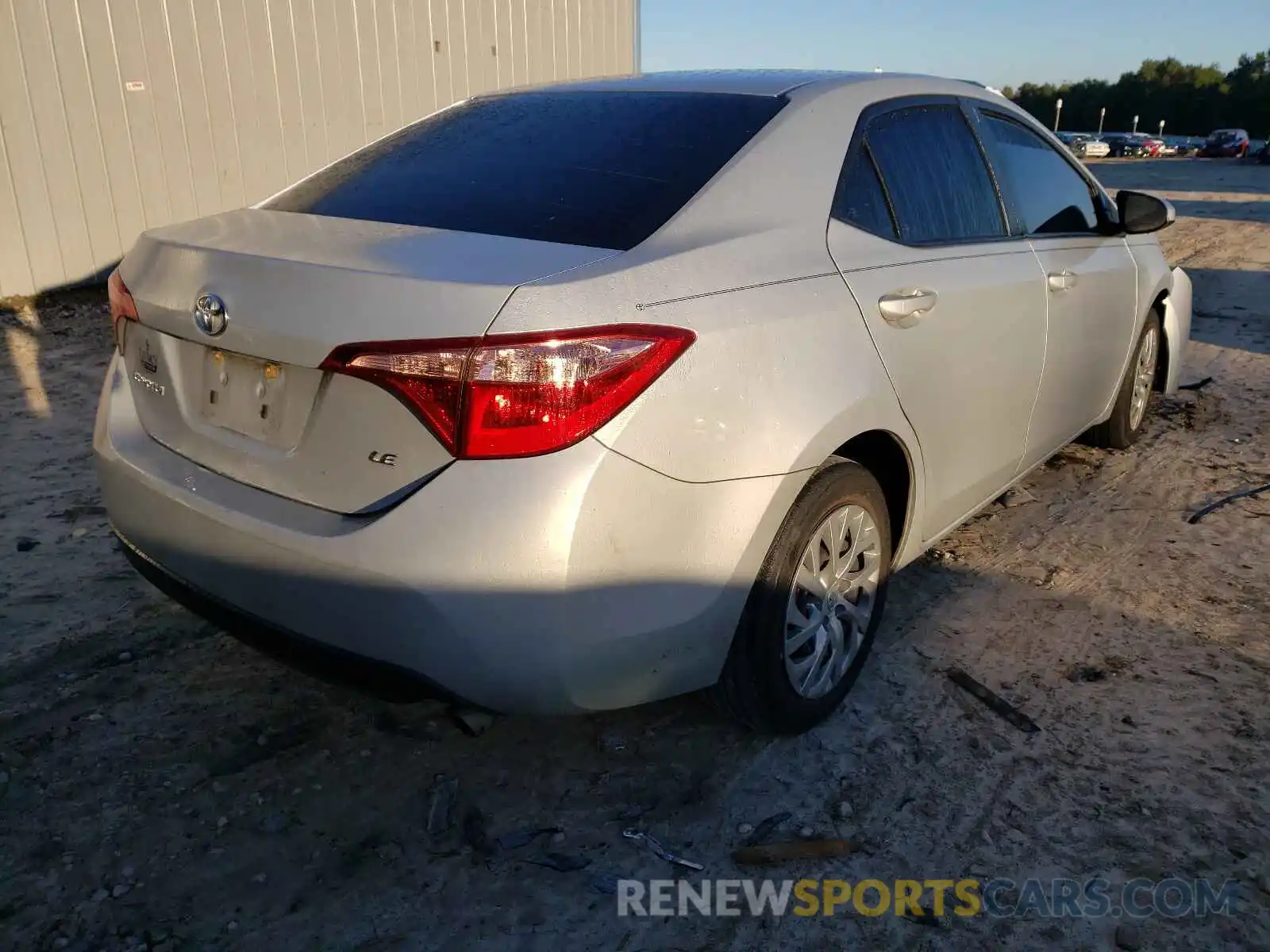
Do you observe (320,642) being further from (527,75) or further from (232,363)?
(527,75)

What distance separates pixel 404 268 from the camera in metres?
1.94

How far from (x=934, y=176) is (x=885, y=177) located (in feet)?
1.13

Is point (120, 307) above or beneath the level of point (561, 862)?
above

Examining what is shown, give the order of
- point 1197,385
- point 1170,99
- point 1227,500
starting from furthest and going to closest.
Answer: point 1170,99 → point 1197,385 → point 1227,500

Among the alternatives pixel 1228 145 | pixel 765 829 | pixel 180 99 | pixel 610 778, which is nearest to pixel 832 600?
pixel 765 829

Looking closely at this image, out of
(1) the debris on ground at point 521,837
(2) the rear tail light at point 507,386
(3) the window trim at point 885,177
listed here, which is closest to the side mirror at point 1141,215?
(3) the window trim at point 885,177

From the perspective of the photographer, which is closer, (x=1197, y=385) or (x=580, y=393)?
(x=580, y=393)

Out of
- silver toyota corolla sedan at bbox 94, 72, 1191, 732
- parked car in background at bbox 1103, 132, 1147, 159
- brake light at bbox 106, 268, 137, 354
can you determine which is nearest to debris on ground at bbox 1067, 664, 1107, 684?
silver toyota corolla sedan at bbox 94, 72, 1191, 732

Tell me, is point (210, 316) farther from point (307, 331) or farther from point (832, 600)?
point (832, 600)

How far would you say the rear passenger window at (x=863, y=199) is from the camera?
102 inches

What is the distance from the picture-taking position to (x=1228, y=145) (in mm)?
47375

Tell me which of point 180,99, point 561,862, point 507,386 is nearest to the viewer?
point 507,386

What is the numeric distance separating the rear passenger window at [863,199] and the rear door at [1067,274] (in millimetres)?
925

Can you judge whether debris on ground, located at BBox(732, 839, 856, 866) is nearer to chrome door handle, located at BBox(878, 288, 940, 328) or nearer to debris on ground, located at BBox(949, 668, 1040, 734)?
debris on ground, located at BBox(949, 668, 1040, 734)
